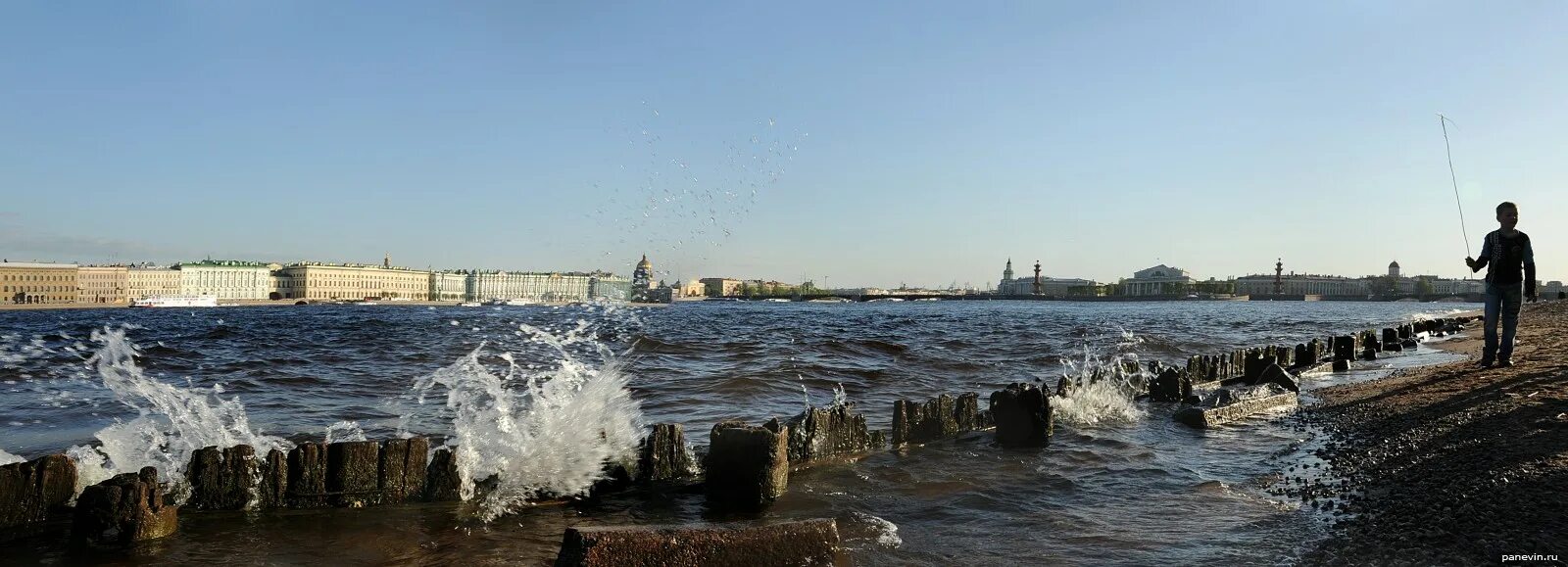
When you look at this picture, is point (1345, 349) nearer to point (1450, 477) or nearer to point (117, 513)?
point (1450, 477)

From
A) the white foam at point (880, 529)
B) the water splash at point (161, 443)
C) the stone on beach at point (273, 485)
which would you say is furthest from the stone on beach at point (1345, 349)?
the water splash at point (161, 443)

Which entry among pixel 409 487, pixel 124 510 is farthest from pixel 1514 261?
pixel 124 510

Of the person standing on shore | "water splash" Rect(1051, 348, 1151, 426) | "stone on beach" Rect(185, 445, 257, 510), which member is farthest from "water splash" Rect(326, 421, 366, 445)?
the person standing on shore

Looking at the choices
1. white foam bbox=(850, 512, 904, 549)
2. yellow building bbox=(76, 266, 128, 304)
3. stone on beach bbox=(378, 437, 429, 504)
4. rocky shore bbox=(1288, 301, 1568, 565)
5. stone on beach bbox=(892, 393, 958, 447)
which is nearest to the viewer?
rocky shore bbox=(1288, 301, 1568, 565)

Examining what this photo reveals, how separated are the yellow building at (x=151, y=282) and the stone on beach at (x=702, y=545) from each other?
185850 millimetres

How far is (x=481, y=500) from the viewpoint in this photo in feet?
18.8

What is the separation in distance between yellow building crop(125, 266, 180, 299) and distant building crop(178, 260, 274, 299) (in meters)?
1.37

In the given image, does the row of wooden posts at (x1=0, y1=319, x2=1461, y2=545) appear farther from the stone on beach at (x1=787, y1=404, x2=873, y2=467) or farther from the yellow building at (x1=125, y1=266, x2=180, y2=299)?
the yellow building at (x1=125, y1=266, x2=180, y2=299)

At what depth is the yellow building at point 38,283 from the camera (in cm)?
13400

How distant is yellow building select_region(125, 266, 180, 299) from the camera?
5984 inches

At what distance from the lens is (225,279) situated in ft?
557

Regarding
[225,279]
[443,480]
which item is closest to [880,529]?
[443,480]

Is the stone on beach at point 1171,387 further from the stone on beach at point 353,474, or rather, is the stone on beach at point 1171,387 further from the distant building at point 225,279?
the distant building at point 225,279

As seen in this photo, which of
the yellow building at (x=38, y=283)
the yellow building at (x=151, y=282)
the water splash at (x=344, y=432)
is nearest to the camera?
the water splash at (x=344, y=432)
